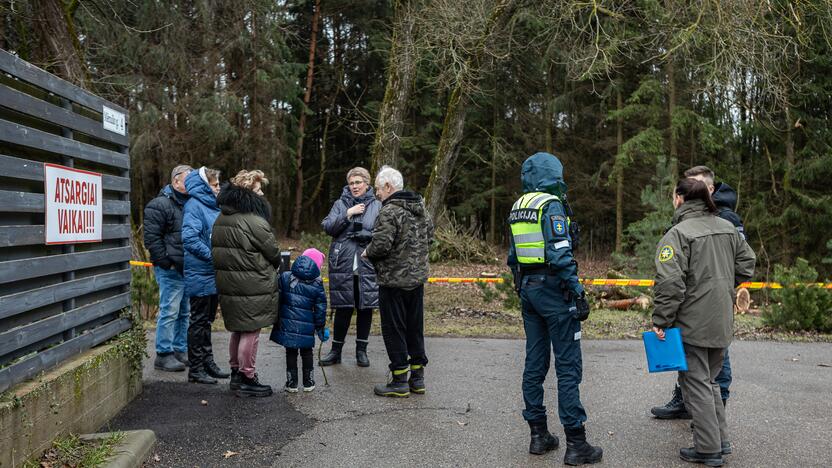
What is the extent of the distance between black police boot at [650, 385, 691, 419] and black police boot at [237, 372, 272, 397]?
3.19 meters

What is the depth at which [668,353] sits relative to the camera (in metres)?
4.44

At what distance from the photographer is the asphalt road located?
14.9ft

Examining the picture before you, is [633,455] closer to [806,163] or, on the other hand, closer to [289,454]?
[289,454]

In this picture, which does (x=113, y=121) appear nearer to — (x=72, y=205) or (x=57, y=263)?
(x=72, y=205)

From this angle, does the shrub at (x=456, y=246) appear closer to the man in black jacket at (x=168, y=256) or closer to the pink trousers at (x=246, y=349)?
the man in black jacket at (x=168, y=256)

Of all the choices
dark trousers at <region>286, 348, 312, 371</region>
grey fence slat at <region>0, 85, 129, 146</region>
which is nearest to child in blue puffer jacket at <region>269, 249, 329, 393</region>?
dark trousers at <region>286, 348, 312, 371</region>

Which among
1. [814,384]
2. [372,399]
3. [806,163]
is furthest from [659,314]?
[806,163]

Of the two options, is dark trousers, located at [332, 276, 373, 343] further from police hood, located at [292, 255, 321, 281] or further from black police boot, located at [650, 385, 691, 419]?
black police boot, located at [650, 385, 691, 419]

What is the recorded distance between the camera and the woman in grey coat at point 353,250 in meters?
6.85

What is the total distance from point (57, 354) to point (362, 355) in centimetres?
323

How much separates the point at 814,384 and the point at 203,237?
5.95 metres

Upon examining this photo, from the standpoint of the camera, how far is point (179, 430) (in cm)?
490

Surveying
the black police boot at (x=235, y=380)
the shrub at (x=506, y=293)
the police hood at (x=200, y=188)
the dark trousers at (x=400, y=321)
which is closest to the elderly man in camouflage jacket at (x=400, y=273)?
the dark trousers at (x=400, y=321)

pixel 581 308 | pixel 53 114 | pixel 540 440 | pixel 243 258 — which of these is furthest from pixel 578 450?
pixel 53 114
